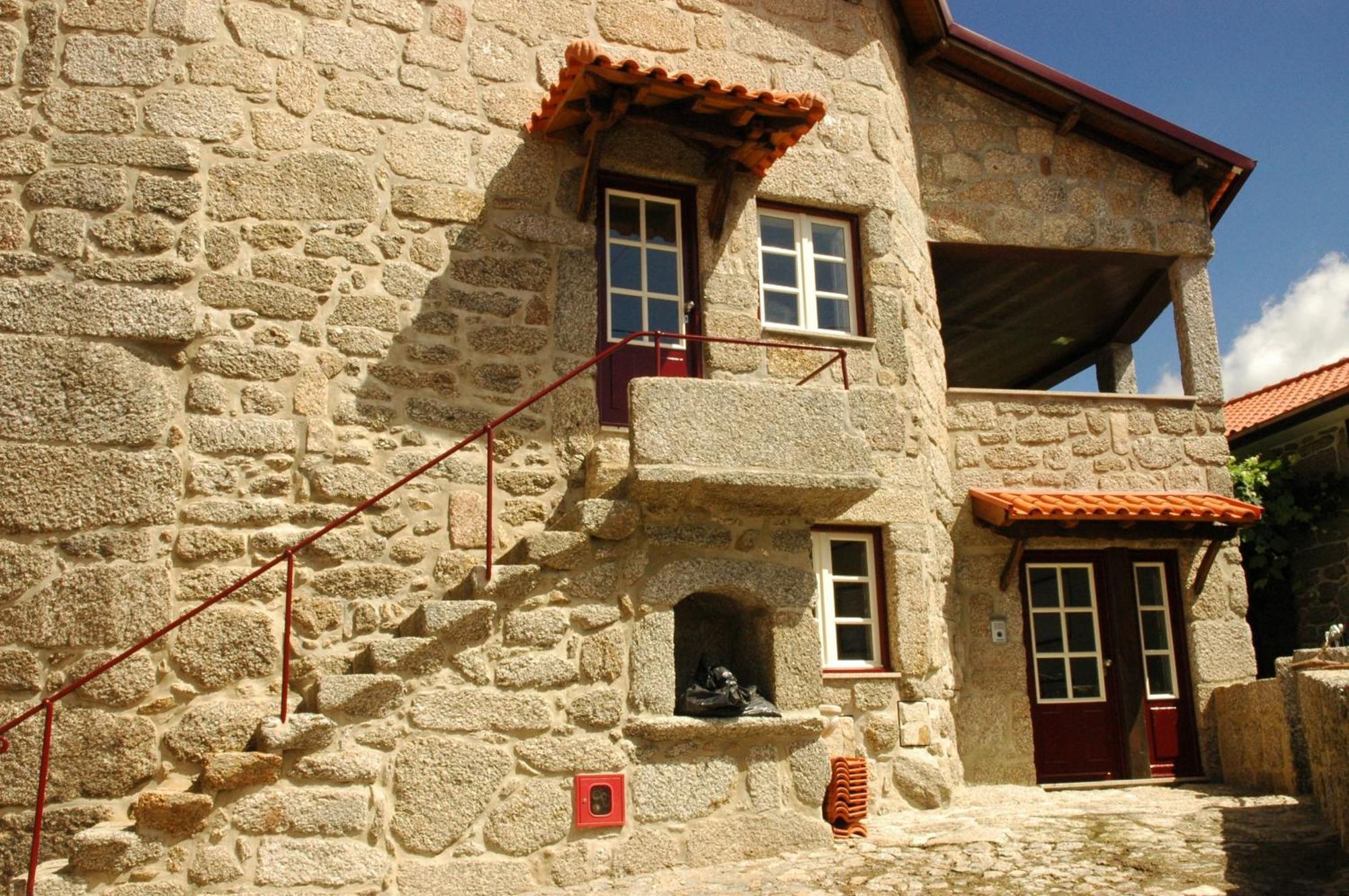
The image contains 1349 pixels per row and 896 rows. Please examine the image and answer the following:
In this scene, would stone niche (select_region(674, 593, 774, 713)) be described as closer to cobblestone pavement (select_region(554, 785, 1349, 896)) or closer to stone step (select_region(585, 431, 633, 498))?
stone step (select_region(585, 431, 633, 498))

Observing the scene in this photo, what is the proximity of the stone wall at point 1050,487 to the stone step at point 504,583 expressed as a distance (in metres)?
4.06

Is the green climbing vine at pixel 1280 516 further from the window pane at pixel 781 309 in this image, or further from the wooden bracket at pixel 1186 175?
the window pane at pixel 781 309

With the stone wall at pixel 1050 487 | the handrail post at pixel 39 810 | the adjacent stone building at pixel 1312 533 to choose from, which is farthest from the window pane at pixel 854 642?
the adjacent stone building at pixel 1312 533

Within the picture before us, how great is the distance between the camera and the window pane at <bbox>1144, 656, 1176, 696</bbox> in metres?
9.25

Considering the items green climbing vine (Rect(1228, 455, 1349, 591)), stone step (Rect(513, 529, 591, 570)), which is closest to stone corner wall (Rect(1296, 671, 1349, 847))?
stone step (Rect(513, 529, 591, 570))

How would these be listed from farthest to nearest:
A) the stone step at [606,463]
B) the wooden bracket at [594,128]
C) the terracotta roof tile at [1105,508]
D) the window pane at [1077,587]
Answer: the window pane at [1077,587] < the terracotta roof tile at [1105,508] < the wooden bracket at [594,128] < the stone step at [606,463]

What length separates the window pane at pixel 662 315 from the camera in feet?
25.3

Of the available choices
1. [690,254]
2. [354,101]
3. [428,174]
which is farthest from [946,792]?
[354,101]

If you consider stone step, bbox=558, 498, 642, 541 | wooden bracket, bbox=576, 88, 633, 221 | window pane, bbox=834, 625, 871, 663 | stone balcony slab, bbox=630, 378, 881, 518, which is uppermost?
wooden bracket, bbox=576, 88, 633, 221

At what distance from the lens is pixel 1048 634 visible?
9.20 m

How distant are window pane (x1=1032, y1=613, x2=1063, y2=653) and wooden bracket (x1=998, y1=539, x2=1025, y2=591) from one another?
471 millimetres

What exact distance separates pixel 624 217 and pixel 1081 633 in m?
4.74

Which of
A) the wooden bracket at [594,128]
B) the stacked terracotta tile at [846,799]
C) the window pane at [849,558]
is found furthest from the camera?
the window pane at [849,558]

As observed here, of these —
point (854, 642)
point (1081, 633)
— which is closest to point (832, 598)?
point (854, 642)
